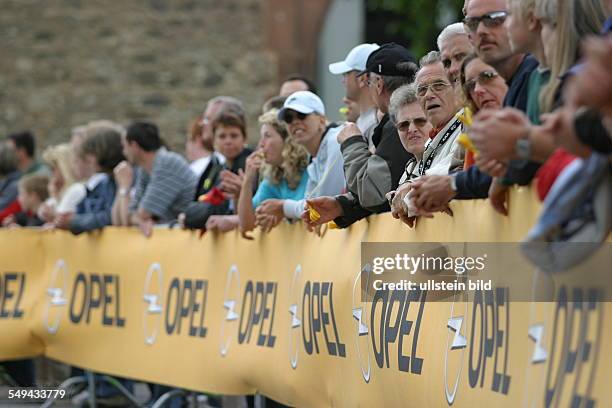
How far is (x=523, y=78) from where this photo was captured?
485 centimetres

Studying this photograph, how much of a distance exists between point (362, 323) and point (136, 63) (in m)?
14.6

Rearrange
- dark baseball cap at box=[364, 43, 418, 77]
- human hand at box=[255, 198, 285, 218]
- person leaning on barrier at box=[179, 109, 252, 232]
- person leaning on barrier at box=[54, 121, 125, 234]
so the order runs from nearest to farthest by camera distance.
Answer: dark baseball cap at box=[364, 43, 418, 77], human hand at box=[255, 198, 285, 218], person leaning on barrier at box=[179, 109, 252, 232], person leaning on barrier at box=[54, 121, 125, 234]

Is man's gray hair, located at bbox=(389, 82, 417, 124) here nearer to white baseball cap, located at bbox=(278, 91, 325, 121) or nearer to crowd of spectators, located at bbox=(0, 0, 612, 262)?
crowd of spectators, located at bbox=(0, 0, 612, 262)

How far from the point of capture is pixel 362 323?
6.59 metres

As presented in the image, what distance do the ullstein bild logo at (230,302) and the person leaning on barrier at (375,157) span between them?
1.69 m

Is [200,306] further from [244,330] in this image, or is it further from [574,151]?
[574,151]

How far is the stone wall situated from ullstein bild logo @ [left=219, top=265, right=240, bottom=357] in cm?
1161

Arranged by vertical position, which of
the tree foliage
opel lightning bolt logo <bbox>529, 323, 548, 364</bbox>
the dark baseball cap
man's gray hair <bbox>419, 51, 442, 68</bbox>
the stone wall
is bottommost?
opel lightning bolt logo <bbox>529, 323, 548, 364</bbox>

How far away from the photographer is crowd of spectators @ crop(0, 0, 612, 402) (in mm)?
3730

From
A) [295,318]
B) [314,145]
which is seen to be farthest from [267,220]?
[295,318]

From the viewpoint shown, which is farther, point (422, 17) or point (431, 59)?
point (422, 17)

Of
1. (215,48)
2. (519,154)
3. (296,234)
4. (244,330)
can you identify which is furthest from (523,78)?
(215,48)

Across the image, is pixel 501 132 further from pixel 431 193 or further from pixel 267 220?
pixel 267 220

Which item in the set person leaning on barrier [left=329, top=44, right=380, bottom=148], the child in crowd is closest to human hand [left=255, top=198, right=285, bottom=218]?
person leaning on barrier [left=329, top=44, right=380, bottom=148]
